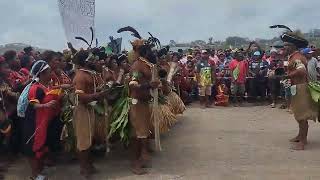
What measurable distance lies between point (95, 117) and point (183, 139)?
2.31 m

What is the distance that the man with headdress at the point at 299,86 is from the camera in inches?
338

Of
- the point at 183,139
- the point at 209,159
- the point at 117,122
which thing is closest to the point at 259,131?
the point at 183,139

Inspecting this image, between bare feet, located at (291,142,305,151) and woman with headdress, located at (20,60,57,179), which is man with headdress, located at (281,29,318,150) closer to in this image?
bare feet, located at (291,142,305,151)

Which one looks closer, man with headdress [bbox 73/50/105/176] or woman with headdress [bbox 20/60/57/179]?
woman with headdress [bbox 20/60/57/179]

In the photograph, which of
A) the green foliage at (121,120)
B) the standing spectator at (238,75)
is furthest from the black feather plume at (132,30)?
the standing spectator at (238,75)

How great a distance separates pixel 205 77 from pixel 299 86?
20.3 feet

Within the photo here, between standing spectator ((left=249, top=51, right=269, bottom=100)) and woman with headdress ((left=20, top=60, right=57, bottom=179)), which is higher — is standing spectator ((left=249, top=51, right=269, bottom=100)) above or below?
above

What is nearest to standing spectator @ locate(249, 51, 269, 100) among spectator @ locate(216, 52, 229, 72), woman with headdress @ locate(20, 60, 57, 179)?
spectator @ locate(216, 52, 229, 72)

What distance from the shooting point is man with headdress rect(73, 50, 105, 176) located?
7.30 metres

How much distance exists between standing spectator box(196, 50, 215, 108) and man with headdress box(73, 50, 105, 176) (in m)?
7.56

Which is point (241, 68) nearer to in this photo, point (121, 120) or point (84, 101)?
point (121, 120)

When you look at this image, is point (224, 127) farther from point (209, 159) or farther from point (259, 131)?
point (209, 159)

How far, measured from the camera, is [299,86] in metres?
A: 8.68

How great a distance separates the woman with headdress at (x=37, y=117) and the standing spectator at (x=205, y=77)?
26.1 feet
